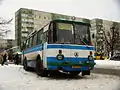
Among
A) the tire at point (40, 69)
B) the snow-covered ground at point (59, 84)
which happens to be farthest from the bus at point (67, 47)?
the snow-covered ground at point (59, 84)

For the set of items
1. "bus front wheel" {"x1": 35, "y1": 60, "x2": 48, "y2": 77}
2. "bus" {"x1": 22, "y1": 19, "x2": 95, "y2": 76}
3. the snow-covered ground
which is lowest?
the snow-covered ground

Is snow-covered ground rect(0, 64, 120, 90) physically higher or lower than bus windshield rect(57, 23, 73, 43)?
lower

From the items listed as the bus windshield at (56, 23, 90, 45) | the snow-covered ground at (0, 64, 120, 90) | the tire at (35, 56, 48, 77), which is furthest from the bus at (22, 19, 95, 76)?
the snow-covered ground at (0, 64, 120, 90)

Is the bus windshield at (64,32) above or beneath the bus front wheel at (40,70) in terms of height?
above

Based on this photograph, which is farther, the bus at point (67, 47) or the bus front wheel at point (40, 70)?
the bus front wheel at point (40, 70)

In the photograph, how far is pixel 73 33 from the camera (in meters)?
11.5

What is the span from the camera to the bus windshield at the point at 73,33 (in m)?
11.3

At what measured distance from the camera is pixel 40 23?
1208cm

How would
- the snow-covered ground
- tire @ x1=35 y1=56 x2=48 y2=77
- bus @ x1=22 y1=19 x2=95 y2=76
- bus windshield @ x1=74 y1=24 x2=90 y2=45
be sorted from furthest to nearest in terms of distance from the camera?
1. tire @ x1=35 y1=56 x2=48 y2=77
2. bus windshield @ x1=74 y1=24 x2=90 y2=45
3. bus @ x1=22 y1=19 x2=95 y2=76
4. the snow-covered ground

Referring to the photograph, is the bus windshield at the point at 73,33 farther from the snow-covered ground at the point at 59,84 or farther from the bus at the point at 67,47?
the snow-covered ground at the point at 59,84

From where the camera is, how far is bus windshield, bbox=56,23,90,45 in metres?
11.3

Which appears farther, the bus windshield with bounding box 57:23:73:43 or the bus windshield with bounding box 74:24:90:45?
the bus windshield with bounding box 74:24:90:45

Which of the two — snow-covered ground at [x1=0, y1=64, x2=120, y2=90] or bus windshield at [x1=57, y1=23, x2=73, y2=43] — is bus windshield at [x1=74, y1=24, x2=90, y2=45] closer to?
bus windshield at [x1=57, y1=23, x2=73, y2=43]

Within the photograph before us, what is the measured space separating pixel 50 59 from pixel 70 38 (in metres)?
1.09
